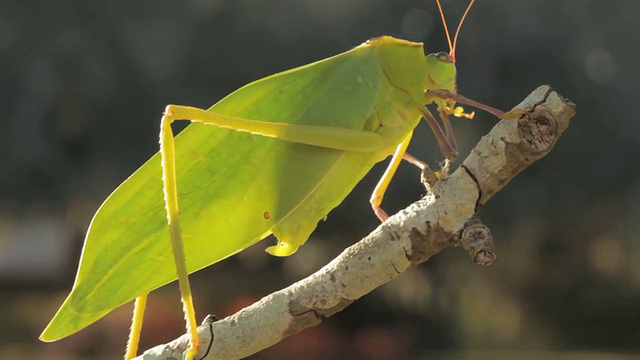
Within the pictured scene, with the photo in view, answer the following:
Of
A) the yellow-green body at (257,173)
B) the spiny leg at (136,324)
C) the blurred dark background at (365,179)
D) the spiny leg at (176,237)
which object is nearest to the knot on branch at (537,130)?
the yellow-green body at (257,173)

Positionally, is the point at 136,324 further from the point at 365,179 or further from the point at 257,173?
the point at 365,179

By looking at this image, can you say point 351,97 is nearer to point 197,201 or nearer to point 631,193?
point 197,201

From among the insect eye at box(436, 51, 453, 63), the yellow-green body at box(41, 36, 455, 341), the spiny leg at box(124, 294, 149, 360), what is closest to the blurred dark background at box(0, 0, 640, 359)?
the insect eye at box(436, 51, 453, 63)

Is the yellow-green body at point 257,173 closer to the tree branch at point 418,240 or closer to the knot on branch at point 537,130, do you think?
the tree branch at point 418,240

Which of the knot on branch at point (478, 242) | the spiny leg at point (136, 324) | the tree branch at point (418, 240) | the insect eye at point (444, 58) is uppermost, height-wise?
the insect eye at point (444, 58)

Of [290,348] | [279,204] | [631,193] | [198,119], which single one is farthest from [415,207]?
[631,193]

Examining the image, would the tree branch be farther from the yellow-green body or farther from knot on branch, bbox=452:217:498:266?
the yellow-green body

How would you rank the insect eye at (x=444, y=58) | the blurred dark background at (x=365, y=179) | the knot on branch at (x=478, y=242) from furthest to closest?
the blurred dark background at (x=365, y=179) → the insect eye at (x=444, y=58) → the knot on branch at (x=478, y=242)

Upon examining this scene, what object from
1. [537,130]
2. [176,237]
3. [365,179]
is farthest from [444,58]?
[365,179]

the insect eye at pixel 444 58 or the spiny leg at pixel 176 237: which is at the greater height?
the insect eye at pixel 444 58
